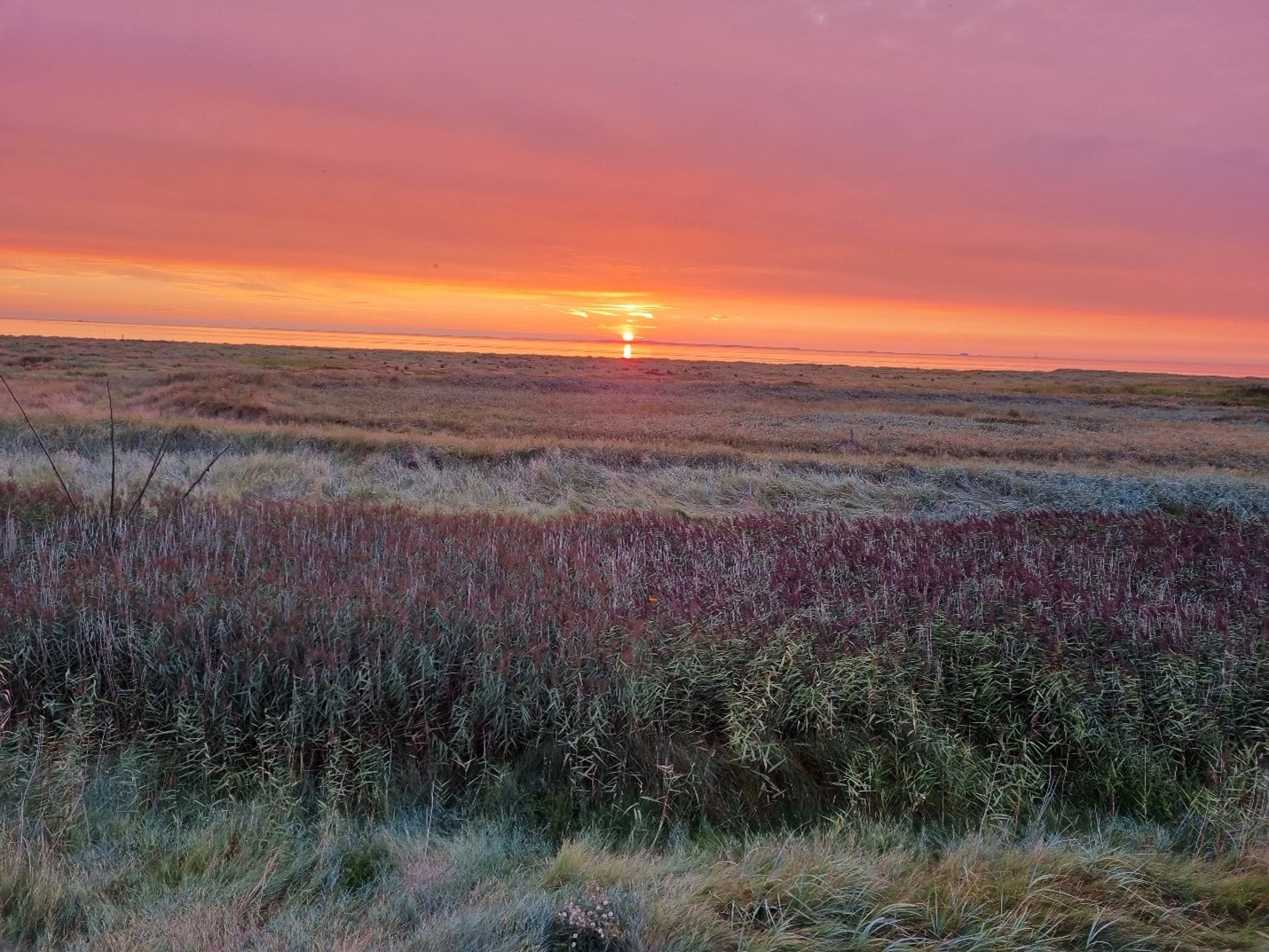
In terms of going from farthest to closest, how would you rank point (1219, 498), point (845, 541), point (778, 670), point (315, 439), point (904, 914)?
1. point (315, 439)
2. point (1219, 498)
3. point (845, 541)
4. point (778, 670)
5. point (904, 914)

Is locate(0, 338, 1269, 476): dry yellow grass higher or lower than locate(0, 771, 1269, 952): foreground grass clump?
higher

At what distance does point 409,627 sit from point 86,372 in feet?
139

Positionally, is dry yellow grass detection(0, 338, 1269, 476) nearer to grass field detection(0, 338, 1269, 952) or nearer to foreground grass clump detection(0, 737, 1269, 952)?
grass field detection(0, 338, 1269, 952)

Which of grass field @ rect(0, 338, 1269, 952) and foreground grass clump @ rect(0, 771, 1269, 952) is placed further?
grass field @ rect(0, 338, 1269, 952)

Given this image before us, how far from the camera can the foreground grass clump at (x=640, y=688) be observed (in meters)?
5.18

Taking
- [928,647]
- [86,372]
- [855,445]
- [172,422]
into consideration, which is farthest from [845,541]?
[86,372]

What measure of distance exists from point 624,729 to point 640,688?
322 millimetres

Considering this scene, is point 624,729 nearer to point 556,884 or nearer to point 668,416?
point 556,884

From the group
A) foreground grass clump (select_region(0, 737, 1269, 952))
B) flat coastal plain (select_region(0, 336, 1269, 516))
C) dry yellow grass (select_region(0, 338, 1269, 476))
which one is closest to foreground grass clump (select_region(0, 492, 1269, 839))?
foreground grass clump (select_region(0, 737, 1269, 952))

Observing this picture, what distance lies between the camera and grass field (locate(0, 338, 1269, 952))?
356 centimetres

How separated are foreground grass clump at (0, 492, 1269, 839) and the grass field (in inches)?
1.3

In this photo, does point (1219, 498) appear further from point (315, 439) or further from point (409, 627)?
point (315, 439)

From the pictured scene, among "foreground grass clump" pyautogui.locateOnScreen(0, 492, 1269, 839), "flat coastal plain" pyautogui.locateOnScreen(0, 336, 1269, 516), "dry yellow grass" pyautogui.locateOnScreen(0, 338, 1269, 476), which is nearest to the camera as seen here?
"foreground grass clump" pyautogui.locateOnScreen(0, 492, 1269, 839)

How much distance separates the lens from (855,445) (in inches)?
907
